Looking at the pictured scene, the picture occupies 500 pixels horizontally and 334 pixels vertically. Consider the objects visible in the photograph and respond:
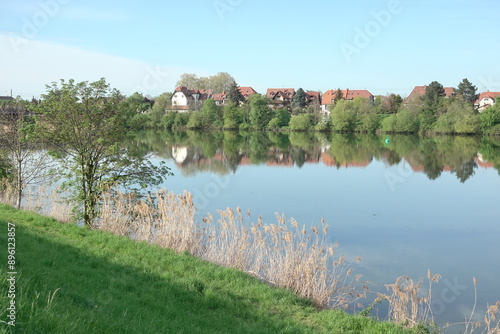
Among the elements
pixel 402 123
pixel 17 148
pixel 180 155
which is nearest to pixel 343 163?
pixel 180 155

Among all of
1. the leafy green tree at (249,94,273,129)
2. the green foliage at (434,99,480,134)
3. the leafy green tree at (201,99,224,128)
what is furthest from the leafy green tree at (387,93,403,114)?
the leafy green tree at (201,99,224,128)

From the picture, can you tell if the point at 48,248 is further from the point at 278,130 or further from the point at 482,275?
the point at 278,130

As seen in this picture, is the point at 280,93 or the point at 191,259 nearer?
the point at 191,259

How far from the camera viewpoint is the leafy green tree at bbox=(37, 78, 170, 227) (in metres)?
11.6

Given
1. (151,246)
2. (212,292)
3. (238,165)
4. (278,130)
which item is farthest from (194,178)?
(278,130)

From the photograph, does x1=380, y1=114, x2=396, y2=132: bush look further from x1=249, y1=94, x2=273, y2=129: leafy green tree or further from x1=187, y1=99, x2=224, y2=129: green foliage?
x1=187, y1=99, x2=224, y2=129: green foliage

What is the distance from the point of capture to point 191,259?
8.95 m

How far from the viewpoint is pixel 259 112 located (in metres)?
81.1

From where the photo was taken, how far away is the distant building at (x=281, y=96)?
4229 inches

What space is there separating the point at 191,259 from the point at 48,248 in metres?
2.64

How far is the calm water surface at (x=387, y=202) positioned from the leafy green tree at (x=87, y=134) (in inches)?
199

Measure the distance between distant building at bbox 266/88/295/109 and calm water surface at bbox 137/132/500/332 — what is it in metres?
66.6

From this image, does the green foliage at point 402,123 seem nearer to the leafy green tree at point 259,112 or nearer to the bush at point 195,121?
the leafy green tree at point 259,112

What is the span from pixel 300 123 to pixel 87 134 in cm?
6950
